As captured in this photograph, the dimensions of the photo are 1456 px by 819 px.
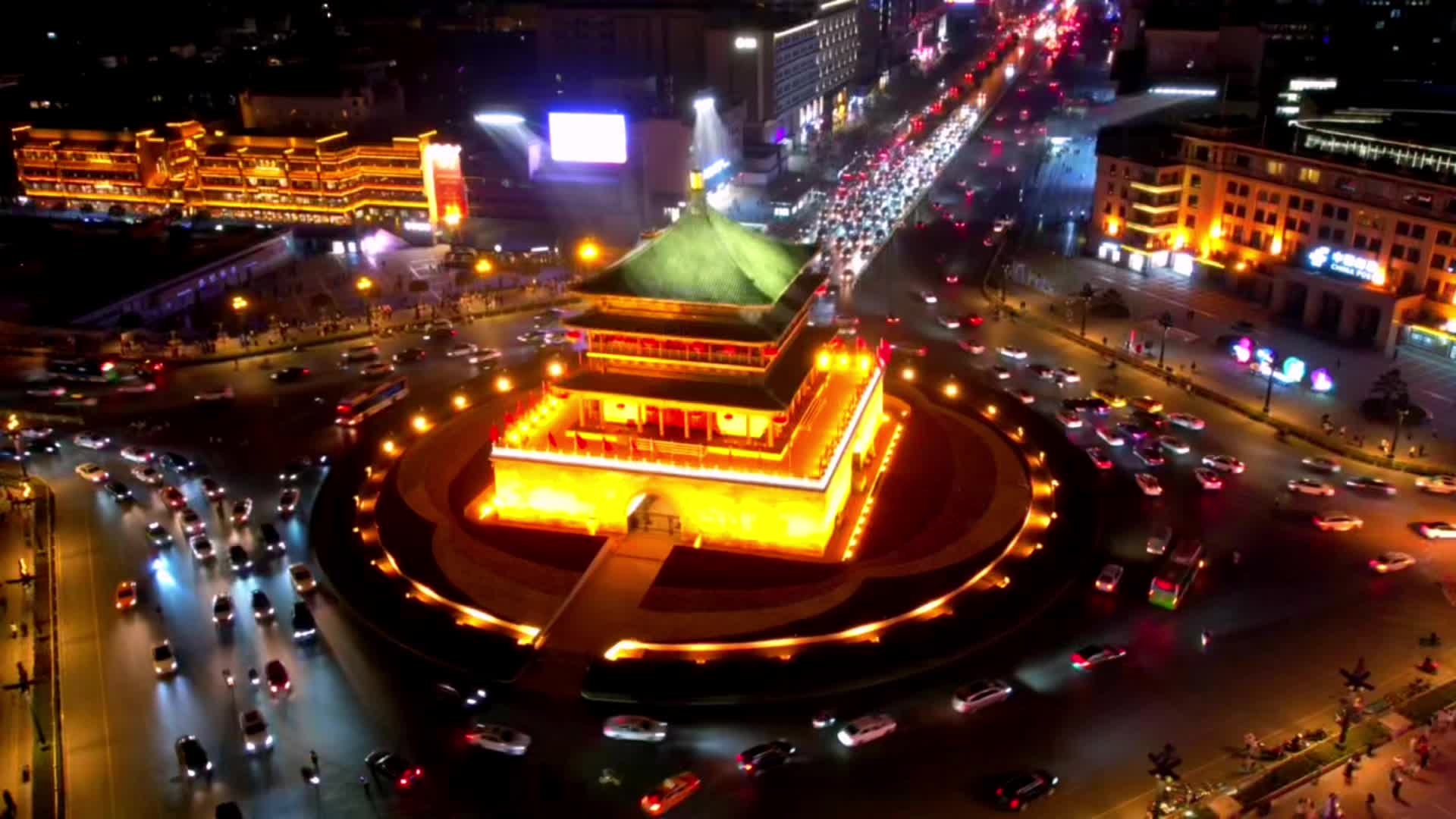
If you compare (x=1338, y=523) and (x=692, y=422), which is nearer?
(x=1338, y=523)

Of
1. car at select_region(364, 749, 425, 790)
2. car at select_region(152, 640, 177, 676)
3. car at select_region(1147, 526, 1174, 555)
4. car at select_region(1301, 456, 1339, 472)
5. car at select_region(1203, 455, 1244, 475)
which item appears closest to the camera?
car at select_region(364, 749, 425, 790)

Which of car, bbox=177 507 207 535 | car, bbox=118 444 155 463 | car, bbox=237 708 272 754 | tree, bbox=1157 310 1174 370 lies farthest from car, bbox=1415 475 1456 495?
car, bbox=118 444 155 463

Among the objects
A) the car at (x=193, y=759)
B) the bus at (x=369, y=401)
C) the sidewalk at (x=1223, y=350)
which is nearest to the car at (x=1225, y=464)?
the sidewalk at (x=1223, y=350)

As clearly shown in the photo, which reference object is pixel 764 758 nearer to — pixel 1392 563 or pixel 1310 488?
pixel 1392 563

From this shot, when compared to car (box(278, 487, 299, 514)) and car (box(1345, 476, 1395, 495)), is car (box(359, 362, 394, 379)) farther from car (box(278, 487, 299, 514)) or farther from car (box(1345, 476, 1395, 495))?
car (box(1345, 476, 1395, 495))

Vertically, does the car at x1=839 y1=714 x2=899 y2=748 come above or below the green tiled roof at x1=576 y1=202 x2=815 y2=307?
below

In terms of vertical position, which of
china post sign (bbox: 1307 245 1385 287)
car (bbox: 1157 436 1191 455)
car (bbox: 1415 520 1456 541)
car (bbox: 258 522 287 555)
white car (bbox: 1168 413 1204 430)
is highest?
china post sign (bbox: 1307 245 1385 287)

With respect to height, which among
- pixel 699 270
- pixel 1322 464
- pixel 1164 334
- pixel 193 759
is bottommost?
pixel 193 759

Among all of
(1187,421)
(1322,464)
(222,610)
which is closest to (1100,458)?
(1187,421)
